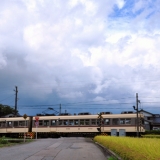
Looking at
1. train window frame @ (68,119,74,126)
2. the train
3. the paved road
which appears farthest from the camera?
train window frame @ (68,119,74,126)

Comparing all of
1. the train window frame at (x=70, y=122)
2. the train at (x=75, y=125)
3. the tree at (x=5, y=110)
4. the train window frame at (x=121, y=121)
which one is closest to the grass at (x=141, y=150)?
the train at (x=75, y=125)

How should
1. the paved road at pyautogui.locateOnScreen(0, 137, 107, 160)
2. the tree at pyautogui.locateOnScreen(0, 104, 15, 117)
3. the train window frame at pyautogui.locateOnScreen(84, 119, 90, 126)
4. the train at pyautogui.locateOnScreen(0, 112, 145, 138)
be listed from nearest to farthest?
the paved road at pyautogui.locateOnScreen(0, 137, 107, 160)
the train at pyautogui.locateOnScreen(0, 112, 145, 138)
the train window frame at pyautogui.locateOnScreen(84, 119, 90, 126)
the tree at pyautogui.locateOnScreen(0, 104, 15, 117)

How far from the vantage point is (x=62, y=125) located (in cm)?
4078

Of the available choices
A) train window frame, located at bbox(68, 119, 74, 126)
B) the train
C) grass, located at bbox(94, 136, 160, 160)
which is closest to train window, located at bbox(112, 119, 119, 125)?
the train

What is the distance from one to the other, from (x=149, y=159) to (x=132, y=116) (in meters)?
31.1

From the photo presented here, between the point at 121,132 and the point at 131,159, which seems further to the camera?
the point at 121,132

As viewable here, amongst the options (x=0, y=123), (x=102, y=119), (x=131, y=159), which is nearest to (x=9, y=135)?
(x=0, y=123)

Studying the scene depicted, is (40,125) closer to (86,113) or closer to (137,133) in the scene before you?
(86,113)

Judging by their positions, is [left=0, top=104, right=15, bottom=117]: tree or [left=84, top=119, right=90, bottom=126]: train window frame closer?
[left=84, top=119, right=90, bottom=126]: train window frame

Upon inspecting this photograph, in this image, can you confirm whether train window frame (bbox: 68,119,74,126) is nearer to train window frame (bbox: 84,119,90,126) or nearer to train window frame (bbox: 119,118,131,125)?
train window frame (bbox: 84,119,90,126)

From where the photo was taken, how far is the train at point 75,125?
122 ft

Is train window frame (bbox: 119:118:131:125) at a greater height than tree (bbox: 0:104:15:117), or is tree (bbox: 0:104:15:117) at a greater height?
tree (bbox: 0:104:15:117)

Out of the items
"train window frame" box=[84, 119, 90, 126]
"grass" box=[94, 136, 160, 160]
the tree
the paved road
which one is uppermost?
the tree

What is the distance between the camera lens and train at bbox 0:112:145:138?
3731cm
